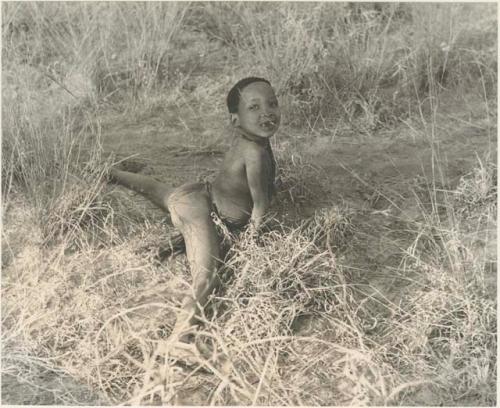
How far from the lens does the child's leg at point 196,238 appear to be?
2445 mm

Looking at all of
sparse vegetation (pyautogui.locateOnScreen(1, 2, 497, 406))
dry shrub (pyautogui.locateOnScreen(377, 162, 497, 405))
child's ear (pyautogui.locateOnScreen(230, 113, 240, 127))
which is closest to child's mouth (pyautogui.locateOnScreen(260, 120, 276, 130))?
child's ear (pyautogui.locateOnScreen(230, 113, 240, 127))

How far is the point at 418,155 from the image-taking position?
334 cm

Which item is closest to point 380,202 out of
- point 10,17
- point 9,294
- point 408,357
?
point 408,357

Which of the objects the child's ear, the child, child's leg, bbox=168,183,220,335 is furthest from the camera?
the child's ear

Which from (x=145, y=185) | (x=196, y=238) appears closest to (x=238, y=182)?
(x=196, y=238)

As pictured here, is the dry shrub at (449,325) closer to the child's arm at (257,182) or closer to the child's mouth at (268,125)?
the child's arm at (257,182)

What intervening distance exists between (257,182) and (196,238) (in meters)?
0.30

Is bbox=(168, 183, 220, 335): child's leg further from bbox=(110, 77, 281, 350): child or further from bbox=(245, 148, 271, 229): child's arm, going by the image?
bbox=(245, 148, 271, 229): child's arm

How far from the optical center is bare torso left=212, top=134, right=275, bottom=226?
269 centimetres

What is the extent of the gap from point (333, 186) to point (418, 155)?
0.48 metres

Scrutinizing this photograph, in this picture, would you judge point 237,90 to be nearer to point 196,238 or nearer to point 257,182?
point 257,182

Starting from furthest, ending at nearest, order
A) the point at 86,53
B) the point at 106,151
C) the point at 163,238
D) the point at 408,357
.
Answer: the point at 86,53 → the point at 106,151 → the point at 163,238 → the point at 408,357

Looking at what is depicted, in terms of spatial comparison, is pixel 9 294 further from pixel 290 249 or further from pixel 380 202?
pixel 380 202

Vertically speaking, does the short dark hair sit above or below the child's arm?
above
